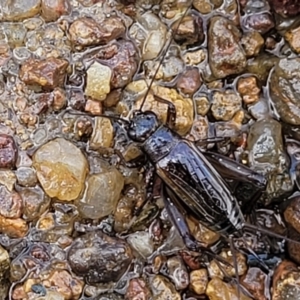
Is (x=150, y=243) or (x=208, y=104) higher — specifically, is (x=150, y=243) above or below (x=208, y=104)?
below

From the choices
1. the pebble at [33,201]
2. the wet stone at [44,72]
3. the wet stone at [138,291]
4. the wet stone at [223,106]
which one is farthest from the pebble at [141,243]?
the wet stone at [44,72]

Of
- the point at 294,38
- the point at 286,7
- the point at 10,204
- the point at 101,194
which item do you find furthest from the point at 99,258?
the point at 286,7

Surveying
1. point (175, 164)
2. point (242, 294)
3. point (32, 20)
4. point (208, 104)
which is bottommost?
point (242, 294)

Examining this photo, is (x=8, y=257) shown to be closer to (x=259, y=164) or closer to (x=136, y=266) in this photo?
(x=136, y=266)

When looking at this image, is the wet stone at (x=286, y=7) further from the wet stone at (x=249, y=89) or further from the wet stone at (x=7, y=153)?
the wet stone at (x=7, y=153)

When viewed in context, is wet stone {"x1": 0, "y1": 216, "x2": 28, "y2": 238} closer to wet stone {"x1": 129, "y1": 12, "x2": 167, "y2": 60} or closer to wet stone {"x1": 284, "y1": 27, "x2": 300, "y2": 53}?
wet stone {"x1": 129, "y1": 12, "x2": 167, "y2": 60}

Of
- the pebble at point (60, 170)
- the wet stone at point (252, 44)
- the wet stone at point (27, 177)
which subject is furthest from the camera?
the wet stone at point (252, 44)

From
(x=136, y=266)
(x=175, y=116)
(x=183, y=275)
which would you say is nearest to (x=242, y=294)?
(x=183, y=275)
